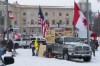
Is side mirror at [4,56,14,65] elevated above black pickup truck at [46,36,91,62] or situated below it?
above

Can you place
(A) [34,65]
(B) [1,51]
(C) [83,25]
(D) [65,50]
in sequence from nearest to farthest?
(B) [1,51] < (A) [34,65] < (D) [65,50] < (C) [83,25]

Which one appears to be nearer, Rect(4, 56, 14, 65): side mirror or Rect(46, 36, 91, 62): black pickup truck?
Rect(4, 56, 14, 65): side mirror

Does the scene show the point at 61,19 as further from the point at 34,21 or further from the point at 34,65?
the point at 34,65

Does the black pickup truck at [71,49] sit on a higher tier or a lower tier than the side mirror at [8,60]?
lower

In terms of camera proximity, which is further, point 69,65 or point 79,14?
point 79,14

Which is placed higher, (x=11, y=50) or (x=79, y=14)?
(x=79, y=14)

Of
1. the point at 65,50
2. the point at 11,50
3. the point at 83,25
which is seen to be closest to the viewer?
the point at 65,50

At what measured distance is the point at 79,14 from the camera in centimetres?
3225

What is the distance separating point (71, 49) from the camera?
2897 cm

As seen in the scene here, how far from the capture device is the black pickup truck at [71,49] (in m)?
28.7

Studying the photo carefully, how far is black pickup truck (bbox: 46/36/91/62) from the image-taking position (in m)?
28.7

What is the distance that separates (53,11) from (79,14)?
114544 millimetres

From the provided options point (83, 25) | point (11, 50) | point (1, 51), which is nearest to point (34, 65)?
point (83, 25)

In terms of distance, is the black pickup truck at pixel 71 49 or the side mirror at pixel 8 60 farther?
the black pickup truck at pixel 71 49
